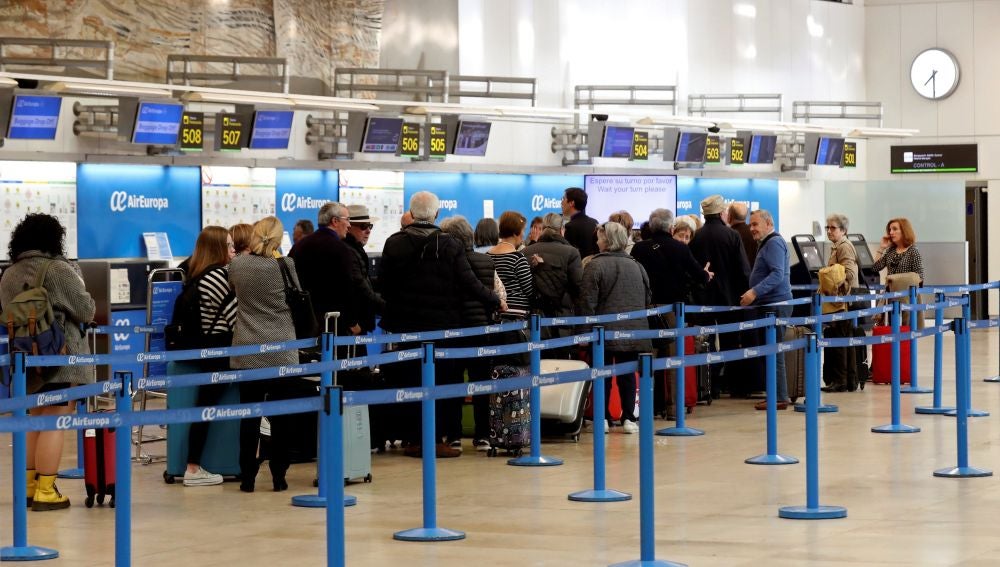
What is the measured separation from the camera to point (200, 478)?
9047 mm

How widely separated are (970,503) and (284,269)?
390 centimetres

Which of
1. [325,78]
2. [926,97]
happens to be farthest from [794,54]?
[325,78]

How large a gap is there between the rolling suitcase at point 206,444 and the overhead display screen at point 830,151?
1556 centimetres

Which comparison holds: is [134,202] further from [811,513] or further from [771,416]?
[811,513]

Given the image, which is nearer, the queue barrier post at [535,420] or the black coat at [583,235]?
the queue barrier post at [535,420]

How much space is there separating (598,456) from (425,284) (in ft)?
6.98

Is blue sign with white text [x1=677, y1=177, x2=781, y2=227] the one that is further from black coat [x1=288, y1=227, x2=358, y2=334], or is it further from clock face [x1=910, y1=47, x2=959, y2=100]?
black coat [x1=288, y1=227, x2=358, y2=334]

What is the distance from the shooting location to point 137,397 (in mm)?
13000

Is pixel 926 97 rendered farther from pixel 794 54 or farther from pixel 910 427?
pixel 910 427

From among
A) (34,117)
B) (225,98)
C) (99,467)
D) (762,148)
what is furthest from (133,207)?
(762,148)

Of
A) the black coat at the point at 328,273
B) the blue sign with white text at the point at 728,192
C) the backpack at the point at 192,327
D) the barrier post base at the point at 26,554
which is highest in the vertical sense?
the blue sign with white text at the point at 728,192

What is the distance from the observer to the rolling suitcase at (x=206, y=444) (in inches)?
360

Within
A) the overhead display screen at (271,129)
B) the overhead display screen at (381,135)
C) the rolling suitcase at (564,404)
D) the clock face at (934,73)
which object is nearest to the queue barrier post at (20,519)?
the rolling suitcase at (564,404)

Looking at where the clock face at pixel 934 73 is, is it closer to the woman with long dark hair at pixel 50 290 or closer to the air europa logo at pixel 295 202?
the air europa logo at pixel 295 202
